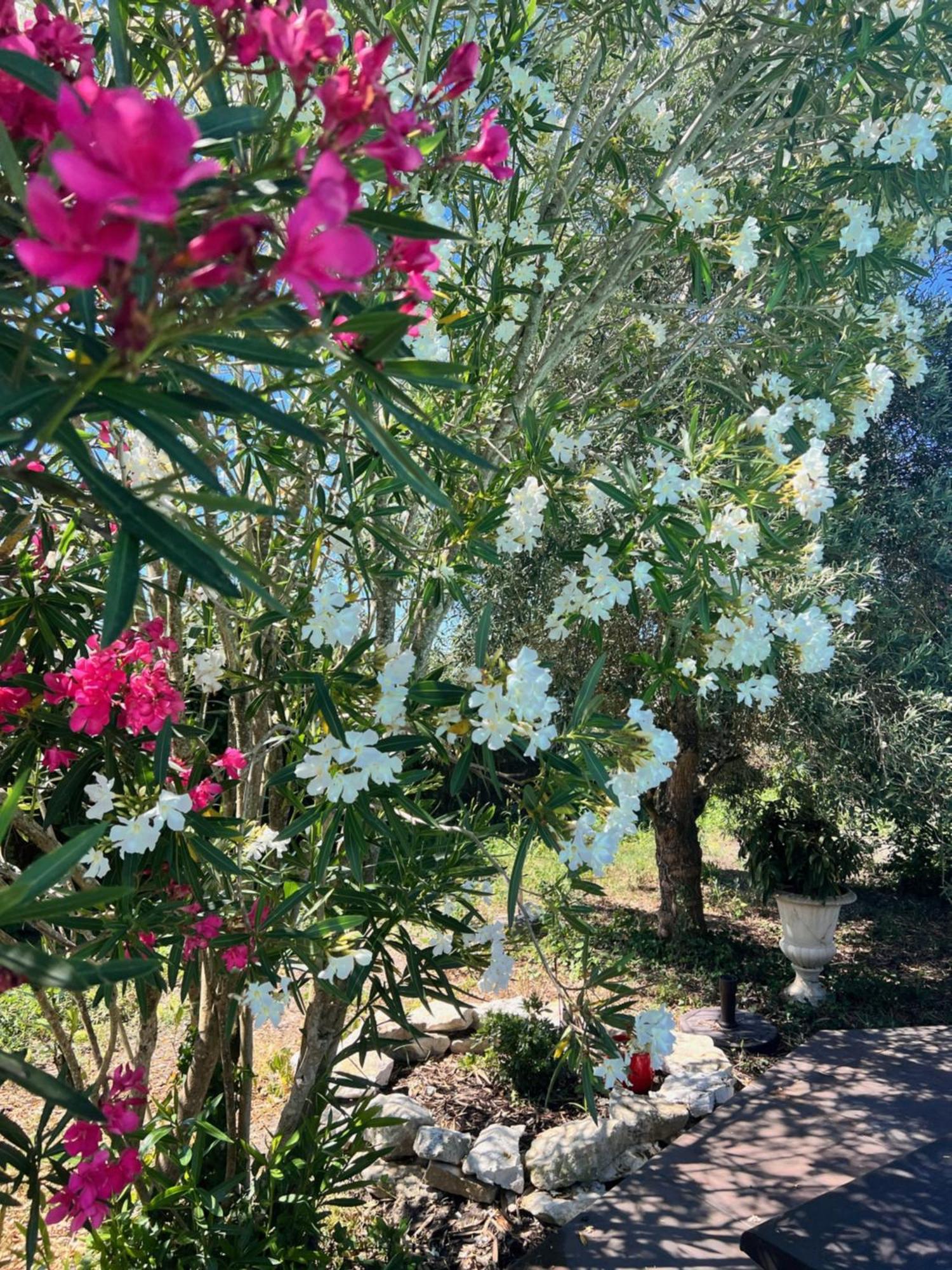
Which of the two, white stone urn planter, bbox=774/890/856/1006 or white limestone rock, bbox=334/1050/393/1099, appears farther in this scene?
white stone urn planter, bbox=774/890/856/1006

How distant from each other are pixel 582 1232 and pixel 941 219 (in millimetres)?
3130

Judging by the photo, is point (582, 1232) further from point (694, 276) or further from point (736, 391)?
point (694, 276)

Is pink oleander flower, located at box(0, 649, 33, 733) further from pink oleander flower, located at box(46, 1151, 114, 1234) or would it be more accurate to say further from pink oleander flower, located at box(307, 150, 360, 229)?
pink oleander flower, located at box(307, 150, 360, 229)

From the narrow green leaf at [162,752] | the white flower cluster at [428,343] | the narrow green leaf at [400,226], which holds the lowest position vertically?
the narrow green leaf at [162,752]

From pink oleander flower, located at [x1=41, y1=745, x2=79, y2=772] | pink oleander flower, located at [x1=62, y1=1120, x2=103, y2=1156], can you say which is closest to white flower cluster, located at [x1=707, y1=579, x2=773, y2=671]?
pink oleander flower, located at [x1=41, y1=745, x2=79, y2=772]

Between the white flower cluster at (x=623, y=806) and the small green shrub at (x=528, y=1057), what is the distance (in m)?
2.49

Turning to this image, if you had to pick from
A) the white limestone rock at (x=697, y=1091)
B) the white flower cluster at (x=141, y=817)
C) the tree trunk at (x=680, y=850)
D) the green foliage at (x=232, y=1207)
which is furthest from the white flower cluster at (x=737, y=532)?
the tree trunk at (x=680, y=850)

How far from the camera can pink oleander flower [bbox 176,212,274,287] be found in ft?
1.45

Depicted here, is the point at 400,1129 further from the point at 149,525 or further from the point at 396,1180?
the point at 149,525

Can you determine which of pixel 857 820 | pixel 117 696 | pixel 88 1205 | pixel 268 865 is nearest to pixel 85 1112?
pixel 117 696

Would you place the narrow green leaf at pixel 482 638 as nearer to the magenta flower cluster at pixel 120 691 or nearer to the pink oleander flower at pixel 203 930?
the magenta flower cluster at pixel 120 691

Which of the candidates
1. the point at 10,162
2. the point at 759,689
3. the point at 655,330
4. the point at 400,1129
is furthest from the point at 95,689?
the point at 400,1129

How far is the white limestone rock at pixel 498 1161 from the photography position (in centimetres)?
316

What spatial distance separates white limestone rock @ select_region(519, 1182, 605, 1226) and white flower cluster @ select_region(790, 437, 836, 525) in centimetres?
238
